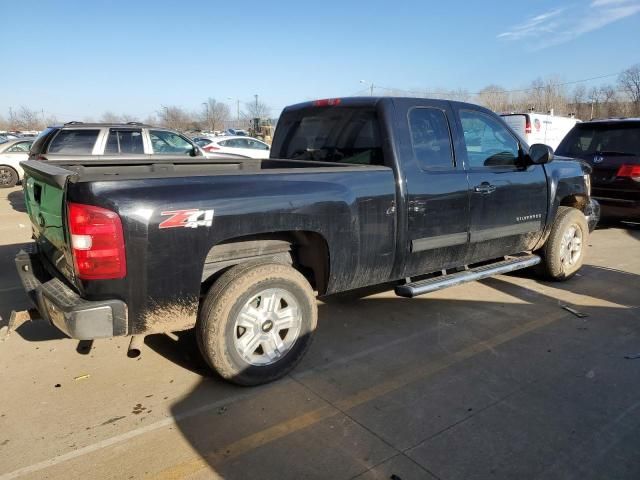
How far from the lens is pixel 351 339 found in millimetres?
4305

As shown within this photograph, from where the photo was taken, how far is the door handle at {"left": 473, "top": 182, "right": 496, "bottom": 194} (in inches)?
180

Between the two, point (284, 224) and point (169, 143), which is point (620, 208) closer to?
point (284, 224)

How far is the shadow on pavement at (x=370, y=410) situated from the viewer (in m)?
2.70

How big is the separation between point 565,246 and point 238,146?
14.0 meters

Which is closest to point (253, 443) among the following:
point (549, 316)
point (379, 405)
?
point (379, 405)

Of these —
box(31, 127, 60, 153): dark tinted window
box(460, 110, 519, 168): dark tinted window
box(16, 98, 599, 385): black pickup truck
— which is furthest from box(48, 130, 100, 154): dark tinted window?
box(460, 110, 519, 168): dark tinted window

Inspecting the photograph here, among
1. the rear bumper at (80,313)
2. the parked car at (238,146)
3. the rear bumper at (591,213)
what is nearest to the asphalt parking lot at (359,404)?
the rear bumper at (80,313)

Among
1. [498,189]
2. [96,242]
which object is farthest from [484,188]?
[96,242]

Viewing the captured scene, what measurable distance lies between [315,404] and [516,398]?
1.31 meters

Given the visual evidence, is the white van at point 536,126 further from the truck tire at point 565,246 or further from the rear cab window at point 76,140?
the rear cab window at point 76,140

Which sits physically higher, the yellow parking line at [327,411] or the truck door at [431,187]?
the truck door at [431,187]

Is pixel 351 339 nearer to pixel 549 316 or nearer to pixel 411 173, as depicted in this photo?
pixel 411 173

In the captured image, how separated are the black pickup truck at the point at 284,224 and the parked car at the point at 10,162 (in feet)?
42.6

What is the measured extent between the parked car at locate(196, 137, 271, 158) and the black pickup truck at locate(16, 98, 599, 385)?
479 inches
